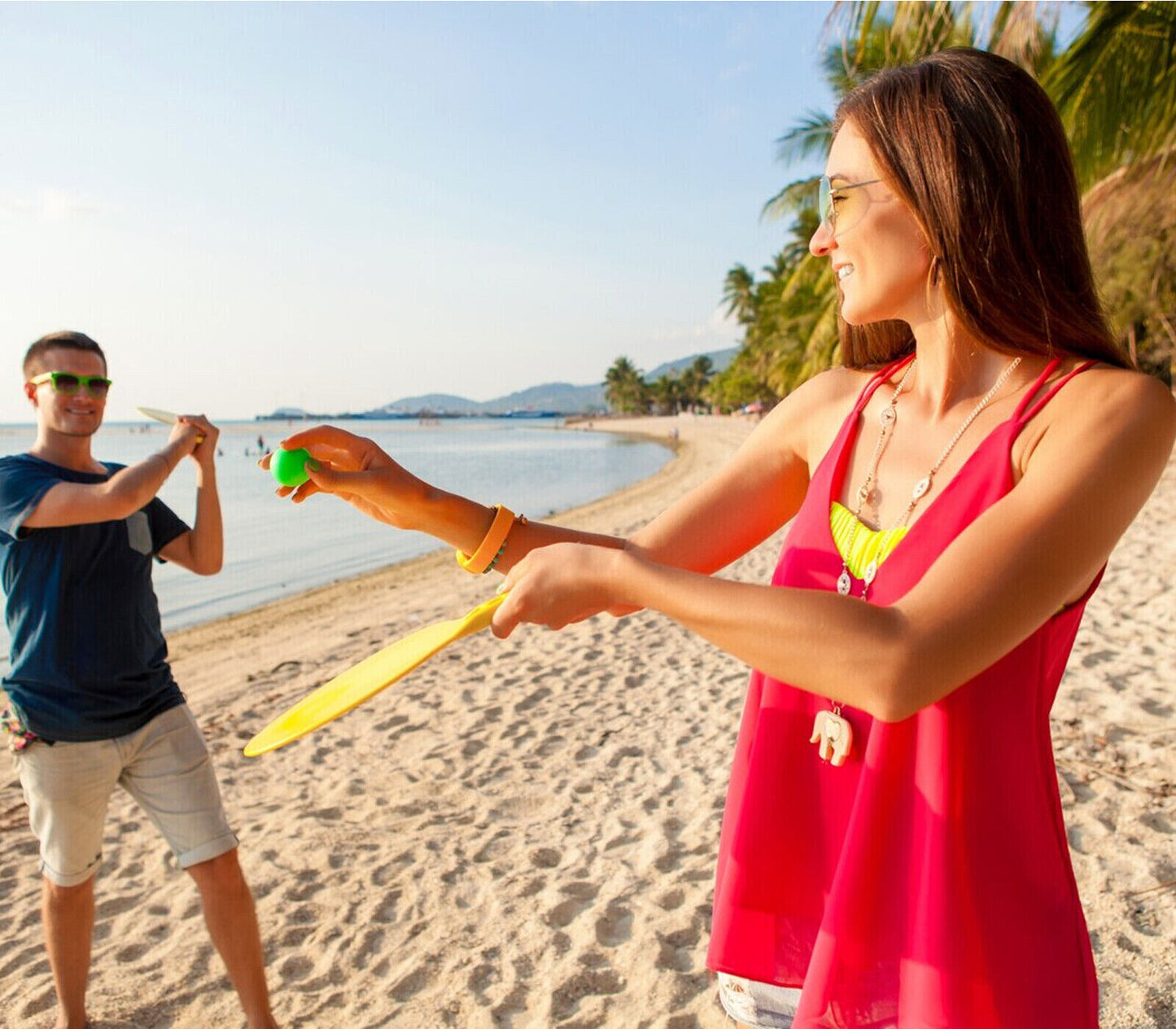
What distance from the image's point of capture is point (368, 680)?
1.32 m

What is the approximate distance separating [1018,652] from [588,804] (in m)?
3.74

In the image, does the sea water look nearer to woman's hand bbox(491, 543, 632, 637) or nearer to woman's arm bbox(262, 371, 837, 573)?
woman's arm bbox(262, 371, 837, 573)

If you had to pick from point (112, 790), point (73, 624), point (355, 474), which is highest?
point (355, 474)

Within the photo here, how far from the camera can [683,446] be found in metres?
61.2

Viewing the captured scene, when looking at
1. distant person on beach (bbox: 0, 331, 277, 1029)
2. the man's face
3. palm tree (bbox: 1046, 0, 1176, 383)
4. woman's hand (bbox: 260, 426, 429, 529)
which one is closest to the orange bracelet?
woman's hand (bbox: 260, 426, 429, 529)

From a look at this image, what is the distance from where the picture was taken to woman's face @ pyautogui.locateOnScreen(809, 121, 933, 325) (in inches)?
49.1

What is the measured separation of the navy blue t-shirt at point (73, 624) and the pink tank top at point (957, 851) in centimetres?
240

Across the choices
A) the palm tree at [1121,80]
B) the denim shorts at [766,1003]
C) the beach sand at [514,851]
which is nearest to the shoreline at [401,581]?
the beach sand at [514,851]

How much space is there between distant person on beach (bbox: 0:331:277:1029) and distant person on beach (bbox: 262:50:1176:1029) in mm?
2071

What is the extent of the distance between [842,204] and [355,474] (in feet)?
2.97

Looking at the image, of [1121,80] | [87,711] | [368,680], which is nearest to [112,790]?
[87,711]

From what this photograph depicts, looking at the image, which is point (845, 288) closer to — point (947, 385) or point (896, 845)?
point (947, 385)

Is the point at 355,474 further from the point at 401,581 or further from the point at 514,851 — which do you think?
the point at 401,581

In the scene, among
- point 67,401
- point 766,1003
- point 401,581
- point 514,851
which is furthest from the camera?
point 401,581
